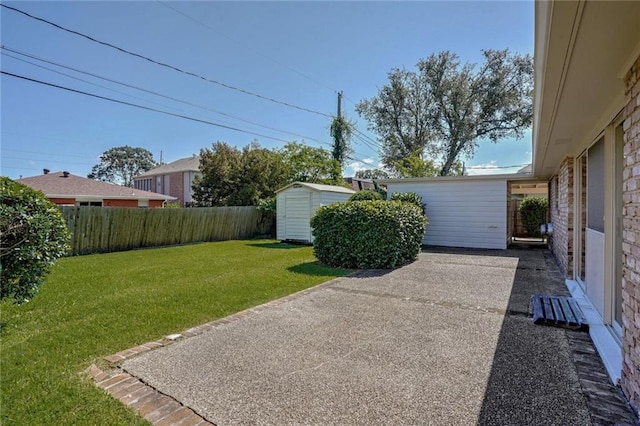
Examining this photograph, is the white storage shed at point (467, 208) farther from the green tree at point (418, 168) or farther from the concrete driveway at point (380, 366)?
the green tree at point (418, 168)

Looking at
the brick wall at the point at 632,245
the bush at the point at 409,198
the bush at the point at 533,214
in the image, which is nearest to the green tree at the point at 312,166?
the bush at the point at 409,198

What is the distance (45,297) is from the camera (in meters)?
5.22

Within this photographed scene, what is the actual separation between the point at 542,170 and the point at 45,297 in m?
11.8

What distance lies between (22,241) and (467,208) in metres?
11.7

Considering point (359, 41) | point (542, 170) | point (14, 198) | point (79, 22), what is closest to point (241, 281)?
point (14, 198)

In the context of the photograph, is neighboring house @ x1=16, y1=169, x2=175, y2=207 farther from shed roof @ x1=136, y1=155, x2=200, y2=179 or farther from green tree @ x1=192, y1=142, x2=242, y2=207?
shed roof @ x1=136, y1=155, x2=200, y2=179

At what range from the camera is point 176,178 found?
29.1 m

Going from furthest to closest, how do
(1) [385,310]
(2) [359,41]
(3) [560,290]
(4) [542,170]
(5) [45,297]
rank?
1. (2) [359,41]
2. (4) [542,170]
3. (3) [560,290]
4. (5) [45,297]
5. (1) [385,310]

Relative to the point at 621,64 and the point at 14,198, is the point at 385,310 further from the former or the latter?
the point at 14,198

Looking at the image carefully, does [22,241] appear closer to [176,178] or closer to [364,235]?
[364,235]

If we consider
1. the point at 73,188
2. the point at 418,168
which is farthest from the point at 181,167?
the point at 418,168

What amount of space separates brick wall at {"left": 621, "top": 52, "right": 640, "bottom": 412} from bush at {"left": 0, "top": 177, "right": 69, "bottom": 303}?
19.3ft

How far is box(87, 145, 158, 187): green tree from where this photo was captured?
50.6 metres

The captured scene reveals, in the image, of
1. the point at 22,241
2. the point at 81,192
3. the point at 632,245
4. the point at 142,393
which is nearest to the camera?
the point at 632,245
